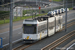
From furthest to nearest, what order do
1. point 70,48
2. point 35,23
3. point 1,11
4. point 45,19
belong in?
point 1,11 → point 45,19 → point 35,23 → point 70,48

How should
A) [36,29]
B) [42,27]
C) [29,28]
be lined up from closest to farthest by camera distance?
[29,28] < [36,29] < [42,27]

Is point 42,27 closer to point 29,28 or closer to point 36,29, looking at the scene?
point 36,29

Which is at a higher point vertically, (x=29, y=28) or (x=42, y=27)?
(x=29, y=28)

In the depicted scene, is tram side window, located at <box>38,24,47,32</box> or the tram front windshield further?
tram side window, located at <box>38,24,47,32</box>

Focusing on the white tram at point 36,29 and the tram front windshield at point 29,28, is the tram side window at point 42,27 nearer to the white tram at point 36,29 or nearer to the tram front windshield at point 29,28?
the white tram at point 36,29

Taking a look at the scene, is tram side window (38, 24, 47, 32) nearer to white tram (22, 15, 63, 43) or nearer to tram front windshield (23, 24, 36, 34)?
white tram (22, 15, 63, 43)

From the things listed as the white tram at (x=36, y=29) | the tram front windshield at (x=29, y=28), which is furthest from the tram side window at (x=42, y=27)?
the tram front windshield at (x=29, y=28)

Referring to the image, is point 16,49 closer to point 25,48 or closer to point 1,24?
point 25,48

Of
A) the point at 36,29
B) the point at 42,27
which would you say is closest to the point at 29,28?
the point at 36,29

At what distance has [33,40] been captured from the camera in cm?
2600

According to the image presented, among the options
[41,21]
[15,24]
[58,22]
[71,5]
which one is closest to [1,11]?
[15,24]

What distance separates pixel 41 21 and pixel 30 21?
220 cm

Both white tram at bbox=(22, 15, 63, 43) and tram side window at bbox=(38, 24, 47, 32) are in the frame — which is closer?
white tram at bbox=(22, 15, 63, 43)

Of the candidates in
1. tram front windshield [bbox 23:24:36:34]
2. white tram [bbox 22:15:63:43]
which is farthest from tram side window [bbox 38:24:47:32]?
tram front windshield [bbox 23:24:36:34]
